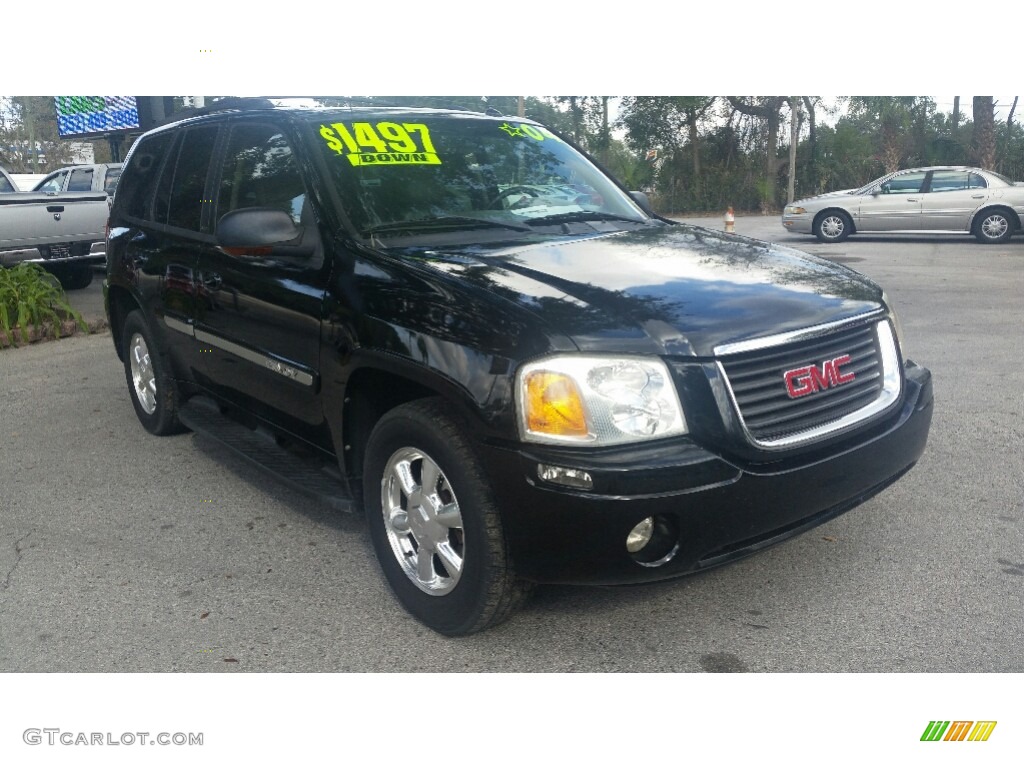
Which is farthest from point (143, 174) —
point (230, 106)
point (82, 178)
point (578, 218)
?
point (82, 178)

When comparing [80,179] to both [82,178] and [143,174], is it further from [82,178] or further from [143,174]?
[143,174]

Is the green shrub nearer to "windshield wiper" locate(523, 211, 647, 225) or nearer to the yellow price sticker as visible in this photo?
the yellow price sticker

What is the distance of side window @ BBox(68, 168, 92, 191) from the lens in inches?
582

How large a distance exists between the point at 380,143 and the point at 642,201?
4.69ft

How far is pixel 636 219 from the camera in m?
4.41

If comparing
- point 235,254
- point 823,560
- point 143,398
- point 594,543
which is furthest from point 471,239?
point 143,398

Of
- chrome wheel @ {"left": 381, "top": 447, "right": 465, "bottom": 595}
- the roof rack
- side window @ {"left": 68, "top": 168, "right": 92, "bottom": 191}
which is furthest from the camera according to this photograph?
side window @ {"left": 68, "top": 168, "right": 92, "bottom": 191}

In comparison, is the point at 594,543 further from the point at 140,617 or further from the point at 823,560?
the point at 140,617

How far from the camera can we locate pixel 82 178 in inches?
593

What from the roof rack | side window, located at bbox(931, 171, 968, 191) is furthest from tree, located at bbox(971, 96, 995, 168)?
the roof rack

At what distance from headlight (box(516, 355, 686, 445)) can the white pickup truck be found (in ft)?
28.1

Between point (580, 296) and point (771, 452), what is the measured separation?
77 centimetres

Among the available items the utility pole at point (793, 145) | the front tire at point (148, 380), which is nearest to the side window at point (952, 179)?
the utility pole at point (793, 145)

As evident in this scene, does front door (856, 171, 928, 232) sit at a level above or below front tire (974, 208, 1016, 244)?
above
